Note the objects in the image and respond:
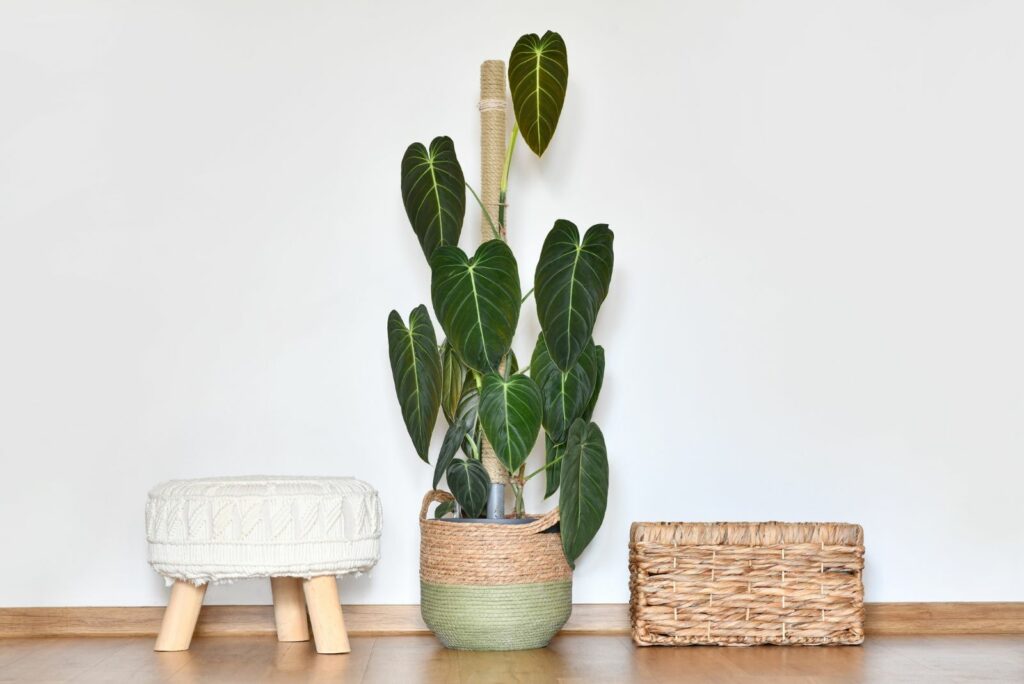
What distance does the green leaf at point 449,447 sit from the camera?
2.49 m

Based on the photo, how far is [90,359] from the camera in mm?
2818

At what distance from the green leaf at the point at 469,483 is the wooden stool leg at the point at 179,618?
583mm

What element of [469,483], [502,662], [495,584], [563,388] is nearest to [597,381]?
[563,388]

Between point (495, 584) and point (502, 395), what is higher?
point (502, 395)

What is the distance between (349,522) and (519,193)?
0.97m

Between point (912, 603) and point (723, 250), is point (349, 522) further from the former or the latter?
point (912, 603)

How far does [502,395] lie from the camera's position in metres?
2.36

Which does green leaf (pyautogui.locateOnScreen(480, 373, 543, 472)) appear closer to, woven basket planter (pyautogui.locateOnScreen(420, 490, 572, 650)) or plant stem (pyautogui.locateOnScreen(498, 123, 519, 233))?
woven basket planter (pyautogui.locateOnScreen(420, 490, 572, 650))

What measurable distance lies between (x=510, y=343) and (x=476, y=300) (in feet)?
0.48

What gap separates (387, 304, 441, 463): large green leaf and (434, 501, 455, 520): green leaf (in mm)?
225

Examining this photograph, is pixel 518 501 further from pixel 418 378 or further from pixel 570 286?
pixel 570 286

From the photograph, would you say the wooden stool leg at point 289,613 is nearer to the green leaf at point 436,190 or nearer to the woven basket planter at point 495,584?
the woven basket planter at point 495,584

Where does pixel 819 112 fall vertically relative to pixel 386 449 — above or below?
above

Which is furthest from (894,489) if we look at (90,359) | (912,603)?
(90,359)
